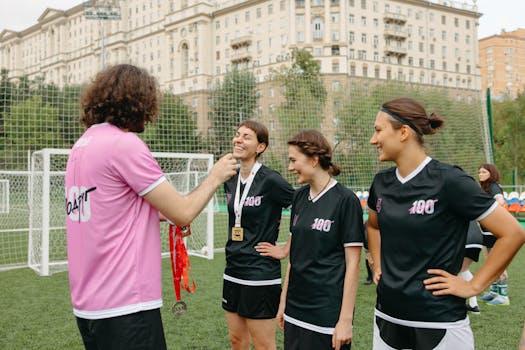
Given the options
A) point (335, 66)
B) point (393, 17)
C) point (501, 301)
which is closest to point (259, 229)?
point (501, 301)

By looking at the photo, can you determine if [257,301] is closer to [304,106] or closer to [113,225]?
[113,225]

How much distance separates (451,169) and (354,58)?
183 ft

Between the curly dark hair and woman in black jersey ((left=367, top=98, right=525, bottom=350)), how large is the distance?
3.72ft

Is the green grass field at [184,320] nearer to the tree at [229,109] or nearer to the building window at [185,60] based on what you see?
the tree at [229,109]

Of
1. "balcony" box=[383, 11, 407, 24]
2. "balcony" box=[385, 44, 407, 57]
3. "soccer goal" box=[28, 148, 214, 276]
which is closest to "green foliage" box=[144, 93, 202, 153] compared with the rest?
"soccer goal" box=[28, 148, 214, 276]

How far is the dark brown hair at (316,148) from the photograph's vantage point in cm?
286

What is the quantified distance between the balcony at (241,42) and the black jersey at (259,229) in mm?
59065

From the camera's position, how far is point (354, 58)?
55.4 metres

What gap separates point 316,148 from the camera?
113 inches

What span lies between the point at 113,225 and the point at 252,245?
1.64 meters

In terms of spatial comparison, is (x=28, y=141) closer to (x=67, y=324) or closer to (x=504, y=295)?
(x=67, y=324)

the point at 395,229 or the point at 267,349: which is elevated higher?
the point at 395,229

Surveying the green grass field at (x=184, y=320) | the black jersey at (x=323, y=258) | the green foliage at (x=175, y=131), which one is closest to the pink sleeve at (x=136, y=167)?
the black jersey at (x=323, y=258)

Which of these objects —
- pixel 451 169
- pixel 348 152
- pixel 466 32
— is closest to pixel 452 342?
pixel 451 169
